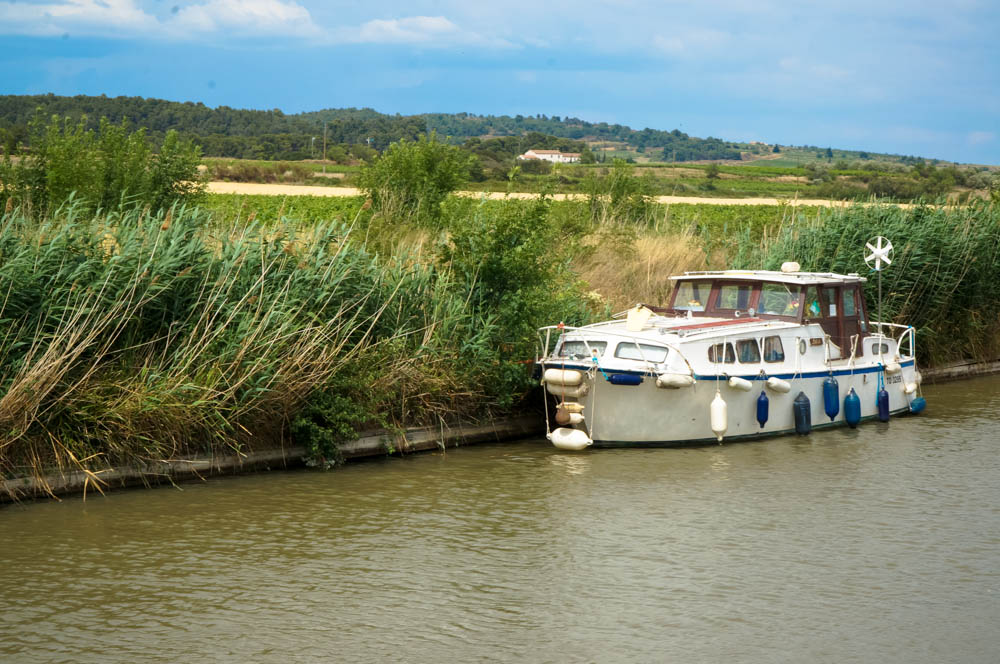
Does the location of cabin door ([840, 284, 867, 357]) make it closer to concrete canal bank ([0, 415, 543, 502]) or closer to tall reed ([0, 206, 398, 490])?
concrete canal bank ([0, 415, 543, 502])

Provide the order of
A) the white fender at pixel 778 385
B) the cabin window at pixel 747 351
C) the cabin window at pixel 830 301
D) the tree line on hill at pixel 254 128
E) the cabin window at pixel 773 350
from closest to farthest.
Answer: the cabin window at pixel 747 351
the white fender at pixel 778 385
the cabin window at pixel 773 350
the cabin window at pixel 830 301
the tree line on hill at pixel 254 128

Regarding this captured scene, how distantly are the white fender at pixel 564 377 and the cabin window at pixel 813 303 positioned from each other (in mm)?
4611

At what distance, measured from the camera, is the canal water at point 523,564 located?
9.26 meters

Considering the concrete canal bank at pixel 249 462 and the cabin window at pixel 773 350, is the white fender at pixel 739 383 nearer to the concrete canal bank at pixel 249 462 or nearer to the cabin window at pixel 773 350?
the cabin window at pixel 773 350

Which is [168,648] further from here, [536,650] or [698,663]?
[698,663]

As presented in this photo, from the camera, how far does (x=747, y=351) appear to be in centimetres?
1755

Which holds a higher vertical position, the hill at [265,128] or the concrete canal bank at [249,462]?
the hill at [265,128]

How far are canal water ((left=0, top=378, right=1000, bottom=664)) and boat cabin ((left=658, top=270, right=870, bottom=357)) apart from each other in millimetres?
3317

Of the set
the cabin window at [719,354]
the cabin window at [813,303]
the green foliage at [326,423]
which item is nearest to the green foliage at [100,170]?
the green foliage at [326,423]

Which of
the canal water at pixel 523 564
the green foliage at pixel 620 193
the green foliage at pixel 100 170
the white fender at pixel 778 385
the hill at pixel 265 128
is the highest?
the hill at pixel 265 128

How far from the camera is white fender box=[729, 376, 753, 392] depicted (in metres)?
16.9

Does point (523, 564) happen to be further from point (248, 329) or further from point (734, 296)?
point (734, 296)

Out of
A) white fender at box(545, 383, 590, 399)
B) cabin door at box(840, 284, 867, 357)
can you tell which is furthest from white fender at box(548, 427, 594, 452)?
cabin door at box(840, 284, 867, 357)

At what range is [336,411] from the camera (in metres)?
15.2
